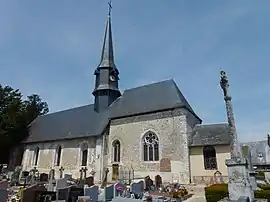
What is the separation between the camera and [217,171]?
17.2 metres

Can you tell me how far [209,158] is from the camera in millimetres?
18000

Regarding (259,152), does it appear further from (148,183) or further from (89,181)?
(89,181)

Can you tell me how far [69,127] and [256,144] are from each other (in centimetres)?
2525

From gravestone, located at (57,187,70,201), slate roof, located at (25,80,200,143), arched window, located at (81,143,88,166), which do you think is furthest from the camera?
arched window, located at (81,143,88,166)

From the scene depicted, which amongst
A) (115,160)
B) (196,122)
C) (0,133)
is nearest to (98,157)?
(115,160)

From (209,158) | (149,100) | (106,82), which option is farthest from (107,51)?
(209,158)

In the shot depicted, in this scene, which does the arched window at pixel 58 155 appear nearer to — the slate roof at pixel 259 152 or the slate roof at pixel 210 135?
the slate roof at pixel 210 135

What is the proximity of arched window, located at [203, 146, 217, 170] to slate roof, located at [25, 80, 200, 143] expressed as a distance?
3.72 m

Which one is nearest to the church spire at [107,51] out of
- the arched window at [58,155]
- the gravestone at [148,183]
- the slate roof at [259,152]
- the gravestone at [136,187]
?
the arched window at [58,155]

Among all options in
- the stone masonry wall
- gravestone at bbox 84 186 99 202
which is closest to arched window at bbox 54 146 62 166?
the stone masonry wall

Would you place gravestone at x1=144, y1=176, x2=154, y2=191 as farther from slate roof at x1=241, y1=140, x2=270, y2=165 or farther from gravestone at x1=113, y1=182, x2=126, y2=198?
slate roof at x1=241, y1=140, x2=270, y2=165

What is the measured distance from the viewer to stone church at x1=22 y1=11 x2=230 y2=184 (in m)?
18.2

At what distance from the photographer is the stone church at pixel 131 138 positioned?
18.2 metres

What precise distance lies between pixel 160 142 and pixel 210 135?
3965mm
